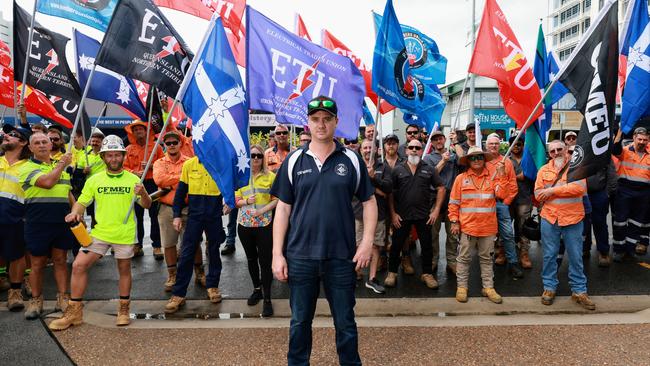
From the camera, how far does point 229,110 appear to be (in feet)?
14.0

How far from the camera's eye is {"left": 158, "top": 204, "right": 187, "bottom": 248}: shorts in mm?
5324

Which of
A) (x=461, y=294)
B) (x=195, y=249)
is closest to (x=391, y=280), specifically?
(x=461, y=294)

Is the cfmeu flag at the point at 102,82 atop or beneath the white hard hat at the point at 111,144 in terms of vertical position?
atop

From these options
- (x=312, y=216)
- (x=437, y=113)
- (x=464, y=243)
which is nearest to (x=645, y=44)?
(x=437, y=113)

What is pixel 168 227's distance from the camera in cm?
537

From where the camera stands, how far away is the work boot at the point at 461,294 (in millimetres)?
4714

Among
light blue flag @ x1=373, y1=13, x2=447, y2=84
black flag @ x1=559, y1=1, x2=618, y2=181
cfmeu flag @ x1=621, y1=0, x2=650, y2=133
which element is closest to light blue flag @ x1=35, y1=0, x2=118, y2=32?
light blue flag @ x1=373, y1=13, x2=447, y2=84

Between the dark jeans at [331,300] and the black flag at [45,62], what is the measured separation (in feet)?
16.0

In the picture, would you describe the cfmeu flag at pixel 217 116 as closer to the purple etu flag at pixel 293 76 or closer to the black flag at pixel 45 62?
the purple etu flag at pixel 293 76

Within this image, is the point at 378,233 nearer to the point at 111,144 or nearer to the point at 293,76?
the point at 293,76

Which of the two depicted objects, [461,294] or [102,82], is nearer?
[461,294]

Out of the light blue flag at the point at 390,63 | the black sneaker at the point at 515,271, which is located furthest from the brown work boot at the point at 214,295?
the black sneaker at the point at 515,271

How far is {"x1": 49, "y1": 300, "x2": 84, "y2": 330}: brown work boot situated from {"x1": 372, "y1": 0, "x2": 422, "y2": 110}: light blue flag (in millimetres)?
4030

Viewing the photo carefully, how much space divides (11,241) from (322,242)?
3.84 meters
